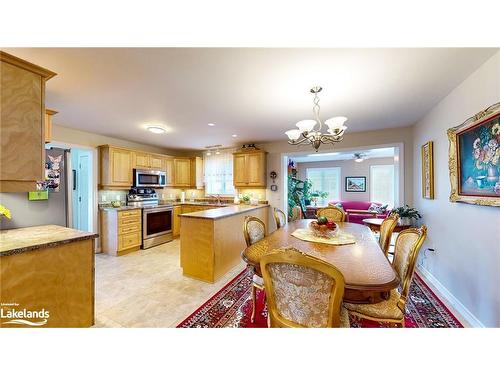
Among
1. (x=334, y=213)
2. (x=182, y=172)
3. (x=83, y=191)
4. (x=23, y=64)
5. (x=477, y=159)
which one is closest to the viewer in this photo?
(x=23, y=64)

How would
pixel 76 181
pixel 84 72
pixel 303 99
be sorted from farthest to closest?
pixel 76 181
pixel 303 99
pixel 84 72

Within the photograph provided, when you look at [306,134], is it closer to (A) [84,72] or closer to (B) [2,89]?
(A) [84,72]

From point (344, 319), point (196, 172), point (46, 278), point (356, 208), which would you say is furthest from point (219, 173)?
point (356, 208)

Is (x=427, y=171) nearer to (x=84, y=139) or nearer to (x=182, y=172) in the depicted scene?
(x=182, y=172)

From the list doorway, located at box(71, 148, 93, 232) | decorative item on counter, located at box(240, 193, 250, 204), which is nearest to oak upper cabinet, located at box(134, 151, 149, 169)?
doorway, located at box(71, 148, 93, 232)

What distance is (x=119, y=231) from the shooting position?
3600 mm

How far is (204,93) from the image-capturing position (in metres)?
2.11

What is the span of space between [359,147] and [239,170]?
258cm

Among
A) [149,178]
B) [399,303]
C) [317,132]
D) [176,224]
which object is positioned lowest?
[176,224]

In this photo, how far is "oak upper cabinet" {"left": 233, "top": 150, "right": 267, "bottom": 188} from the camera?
4.44 m

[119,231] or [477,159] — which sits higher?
[477,159]
